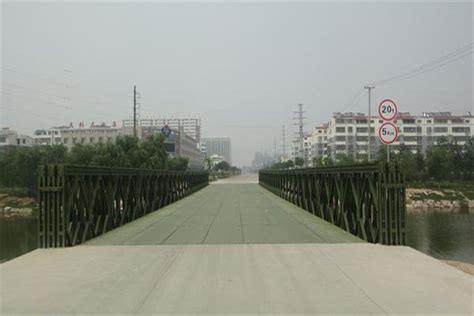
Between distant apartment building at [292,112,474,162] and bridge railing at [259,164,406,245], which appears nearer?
bridge railing at [259,164,406,245]

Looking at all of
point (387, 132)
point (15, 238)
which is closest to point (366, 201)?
point (387, 132)

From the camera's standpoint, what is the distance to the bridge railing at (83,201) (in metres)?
10.5

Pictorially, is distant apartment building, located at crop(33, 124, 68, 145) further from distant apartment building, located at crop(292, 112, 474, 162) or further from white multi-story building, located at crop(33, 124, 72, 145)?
distant apartment building, located at crop(292, 112, 474, 162)

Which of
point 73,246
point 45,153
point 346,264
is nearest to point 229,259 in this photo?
point 346,264

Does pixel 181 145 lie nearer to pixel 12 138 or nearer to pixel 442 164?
pixel 12 138

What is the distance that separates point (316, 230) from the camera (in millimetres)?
13547

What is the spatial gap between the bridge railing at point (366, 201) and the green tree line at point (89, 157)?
1410 inches

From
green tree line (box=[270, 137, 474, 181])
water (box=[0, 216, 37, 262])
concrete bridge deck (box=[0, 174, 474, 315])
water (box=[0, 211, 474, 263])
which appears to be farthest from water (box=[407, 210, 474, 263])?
green tree line (box=[270, 137, 474, 181])

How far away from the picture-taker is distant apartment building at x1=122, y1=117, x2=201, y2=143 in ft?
462

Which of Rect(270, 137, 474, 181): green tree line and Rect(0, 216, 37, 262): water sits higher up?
Rect(270, 137, 474, 181): green tree line

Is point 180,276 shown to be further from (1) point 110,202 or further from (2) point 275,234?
(1) point 110,202

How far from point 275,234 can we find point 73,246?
4.94 m

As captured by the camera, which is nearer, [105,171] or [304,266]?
[304,266]

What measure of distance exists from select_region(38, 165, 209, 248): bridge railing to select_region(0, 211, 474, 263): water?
33.1 ft
